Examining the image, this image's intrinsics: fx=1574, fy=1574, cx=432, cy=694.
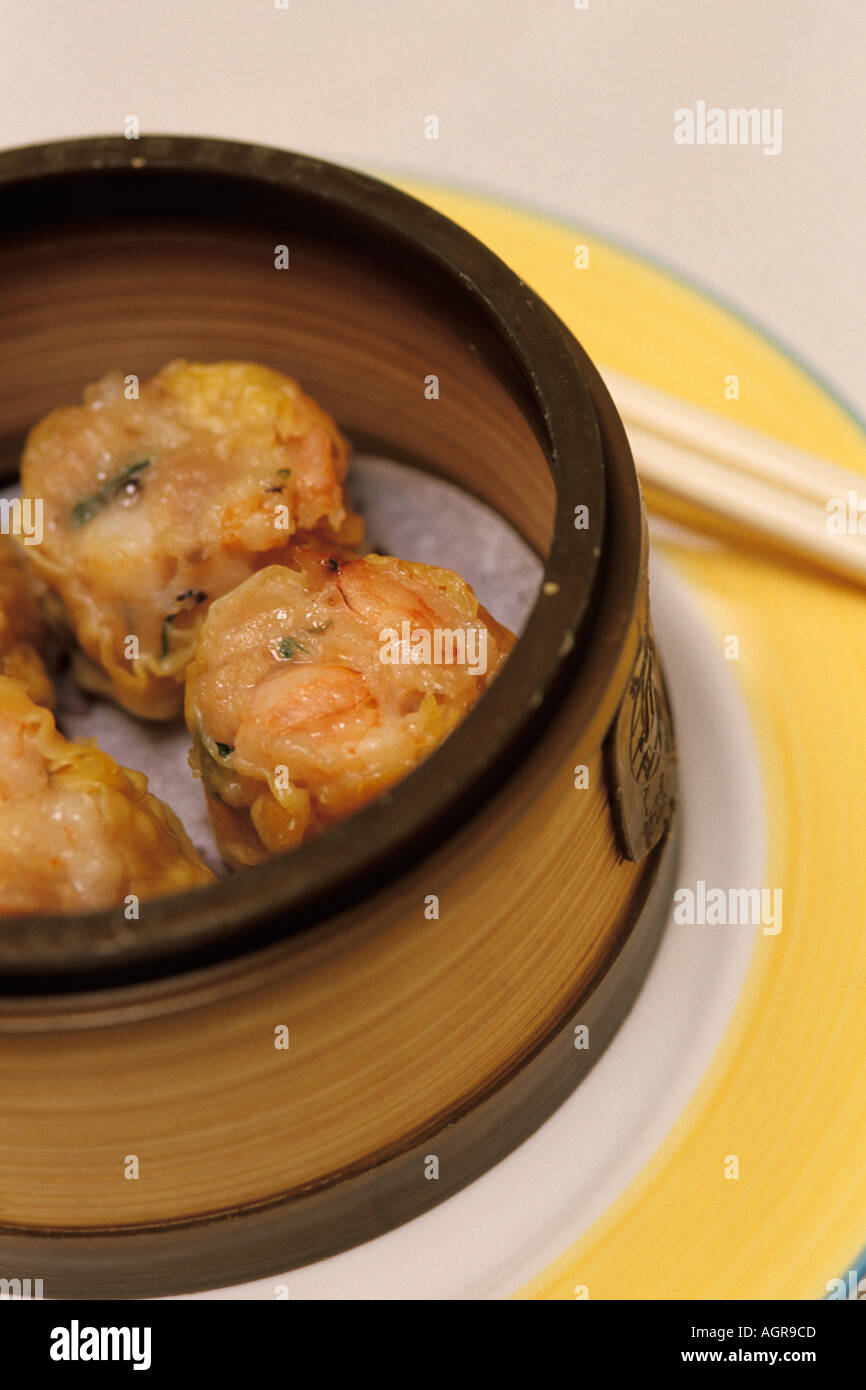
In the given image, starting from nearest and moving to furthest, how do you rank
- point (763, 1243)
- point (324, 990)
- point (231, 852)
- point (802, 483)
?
point (324, 990) < point (763, 1243) < point (231, 852) < point (802, 483)

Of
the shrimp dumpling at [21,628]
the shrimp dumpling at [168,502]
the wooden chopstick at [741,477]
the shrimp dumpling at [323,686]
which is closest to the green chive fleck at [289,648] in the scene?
the shrimp dumpling at [323,686]

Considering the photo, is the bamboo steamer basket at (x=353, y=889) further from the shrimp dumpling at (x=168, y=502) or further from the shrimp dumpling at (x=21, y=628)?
the shrimp dumpling at (x=21, y=628)

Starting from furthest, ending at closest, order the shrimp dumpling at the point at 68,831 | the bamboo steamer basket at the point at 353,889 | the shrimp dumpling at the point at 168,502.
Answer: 1. the shrimp dumpling at the point at 168,502
2. the shrimp dumpling at the point at 68,831
3. the bamboo steamer basket at the point at 353,889

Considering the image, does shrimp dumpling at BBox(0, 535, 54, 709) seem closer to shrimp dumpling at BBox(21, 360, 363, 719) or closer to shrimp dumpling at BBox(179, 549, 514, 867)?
shrimp dumpling at BBox(21, 360, 363, 719)

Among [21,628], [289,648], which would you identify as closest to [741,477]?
[289,648]

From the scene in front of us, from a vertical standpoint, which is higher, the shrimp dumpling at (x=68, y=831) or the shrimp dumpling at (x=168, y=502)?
the shrimp dumpling at (x=168, y=502)

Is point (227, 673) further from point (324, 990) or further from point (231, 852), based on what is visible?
point (324, 990)
